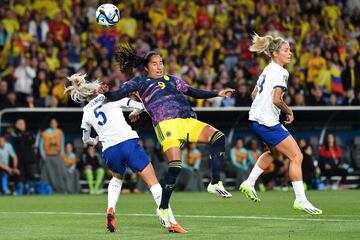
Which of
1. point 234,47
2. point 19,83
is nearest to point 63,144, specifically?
point 19,83

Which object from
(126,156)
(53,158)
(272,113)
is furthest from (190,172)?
(126,156)

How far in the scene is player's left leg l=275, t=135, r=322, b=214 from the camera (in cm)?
1403

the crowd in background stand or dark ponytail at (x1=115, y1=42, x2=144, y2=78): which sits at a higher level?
dark ponytail at (x1=115, y1=42, x2=144, y2=78)

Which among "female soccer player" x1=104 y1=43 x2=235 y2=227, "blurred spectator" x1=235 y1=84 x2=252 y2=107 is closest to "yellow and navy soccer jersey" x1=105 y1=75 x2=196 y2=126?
"female soccer player" x1=104 y1=43 x2=235 y2=227

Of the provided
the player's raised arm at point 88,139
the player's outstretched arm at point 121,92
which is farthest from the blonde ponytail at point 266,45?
the player's raised arm at point 88,139

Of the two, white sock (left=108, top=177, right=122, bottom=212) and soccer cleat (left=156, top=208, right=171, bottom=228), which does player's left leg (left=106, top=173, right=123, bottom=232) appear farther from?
soccer cleat (left=156, top=208, right=171, bottom=228)

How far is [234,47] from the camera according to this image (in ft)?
94.9

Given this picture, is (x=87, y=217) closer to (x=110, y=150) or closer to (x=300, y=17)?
(x=110, y=150)

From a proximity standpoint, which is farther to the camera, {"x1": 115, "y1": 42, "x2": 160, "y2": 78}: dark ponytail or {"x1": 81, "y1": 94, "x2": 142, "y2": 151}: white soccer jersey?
{"x1": 115, "y1": 42, "x2": 160, "y2": 78}: dark ponytail

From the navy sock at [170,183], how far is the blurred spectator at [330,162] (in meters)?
15.4

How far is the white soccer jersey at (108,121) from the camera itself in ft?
41.6

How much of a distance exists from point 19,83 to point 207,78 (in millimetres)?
5038

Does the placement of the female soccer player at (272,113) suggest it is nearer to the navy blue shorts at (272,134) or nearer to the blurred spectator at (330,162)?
the navy blue shorts at (272,134)

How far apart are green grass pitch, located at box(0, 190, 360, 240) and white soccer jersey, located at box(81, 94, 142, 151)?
45.9 inches
